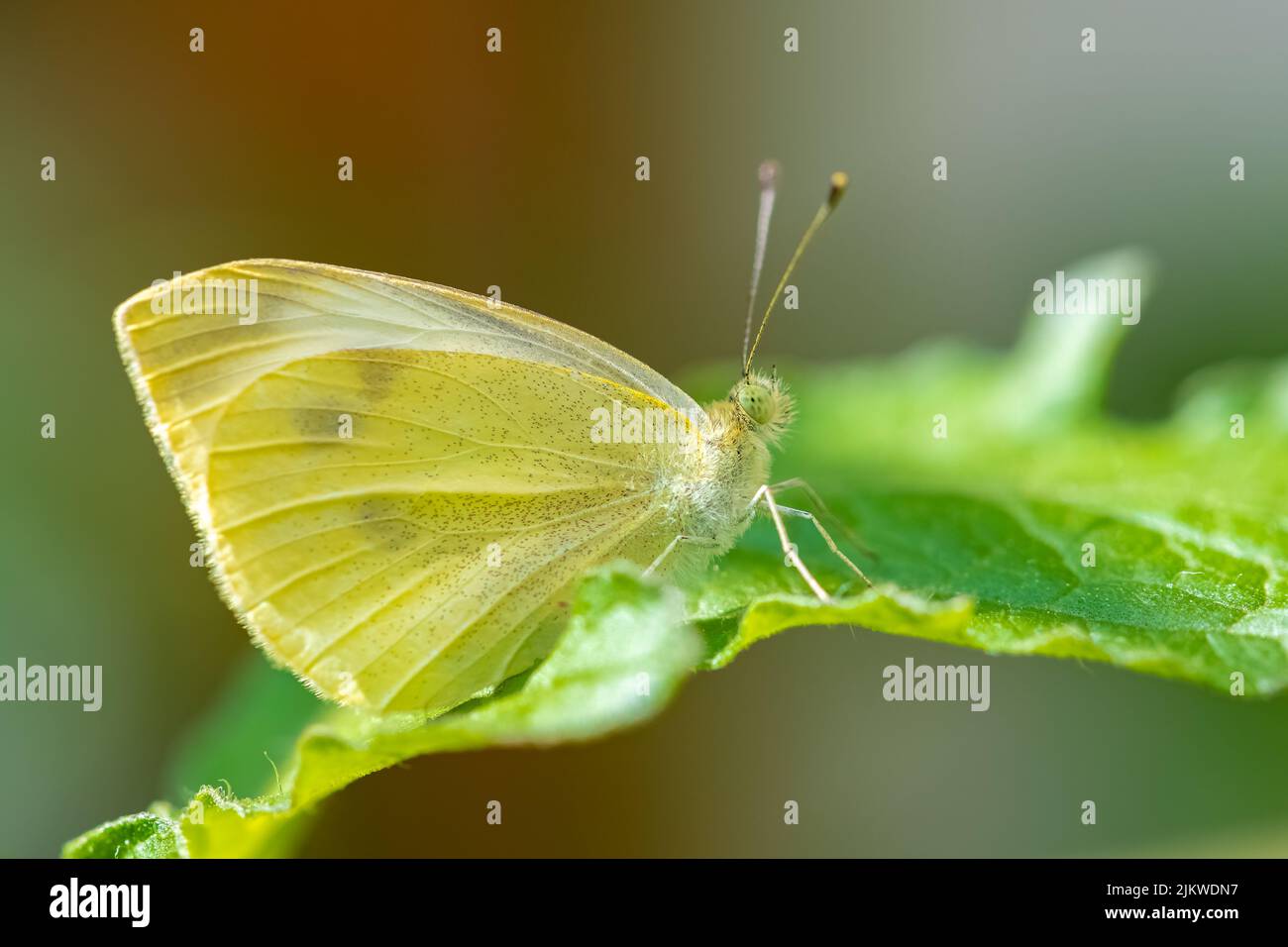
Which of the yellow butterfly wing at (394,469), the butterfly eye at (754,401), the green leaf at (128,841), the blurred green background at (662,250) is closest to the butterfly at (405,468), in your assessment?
the yellow butterfly wing at (394,469)

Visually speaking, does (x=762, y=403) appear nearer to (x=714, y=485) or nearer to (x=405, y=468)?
(x=714, y=485)

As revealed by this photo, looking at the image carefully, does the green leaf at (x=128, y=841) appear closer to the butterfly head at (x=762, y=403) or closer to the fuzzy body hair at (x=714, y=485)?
the fuzzy body hair at (x=714, y=485)

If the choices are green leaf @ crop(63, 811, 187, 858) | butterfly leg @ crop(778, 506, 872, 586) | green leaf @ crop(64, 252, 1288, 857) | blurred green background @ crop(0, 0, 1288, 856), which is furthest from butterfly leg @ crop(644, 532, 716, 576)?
green leaf @ crop(63, 811, 187, 858)

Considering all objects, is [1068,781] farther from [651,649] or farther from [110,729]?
[110,729]

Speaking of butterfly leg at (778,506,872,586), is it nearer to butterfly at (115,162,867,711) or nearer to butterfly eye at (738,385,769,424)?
butterfly at (115,162,867,711)

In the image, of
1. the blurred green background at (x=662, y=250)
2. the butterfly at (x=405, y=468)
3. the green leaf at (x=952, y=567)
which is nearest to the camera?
the green leaf at (x=952, y=567)
